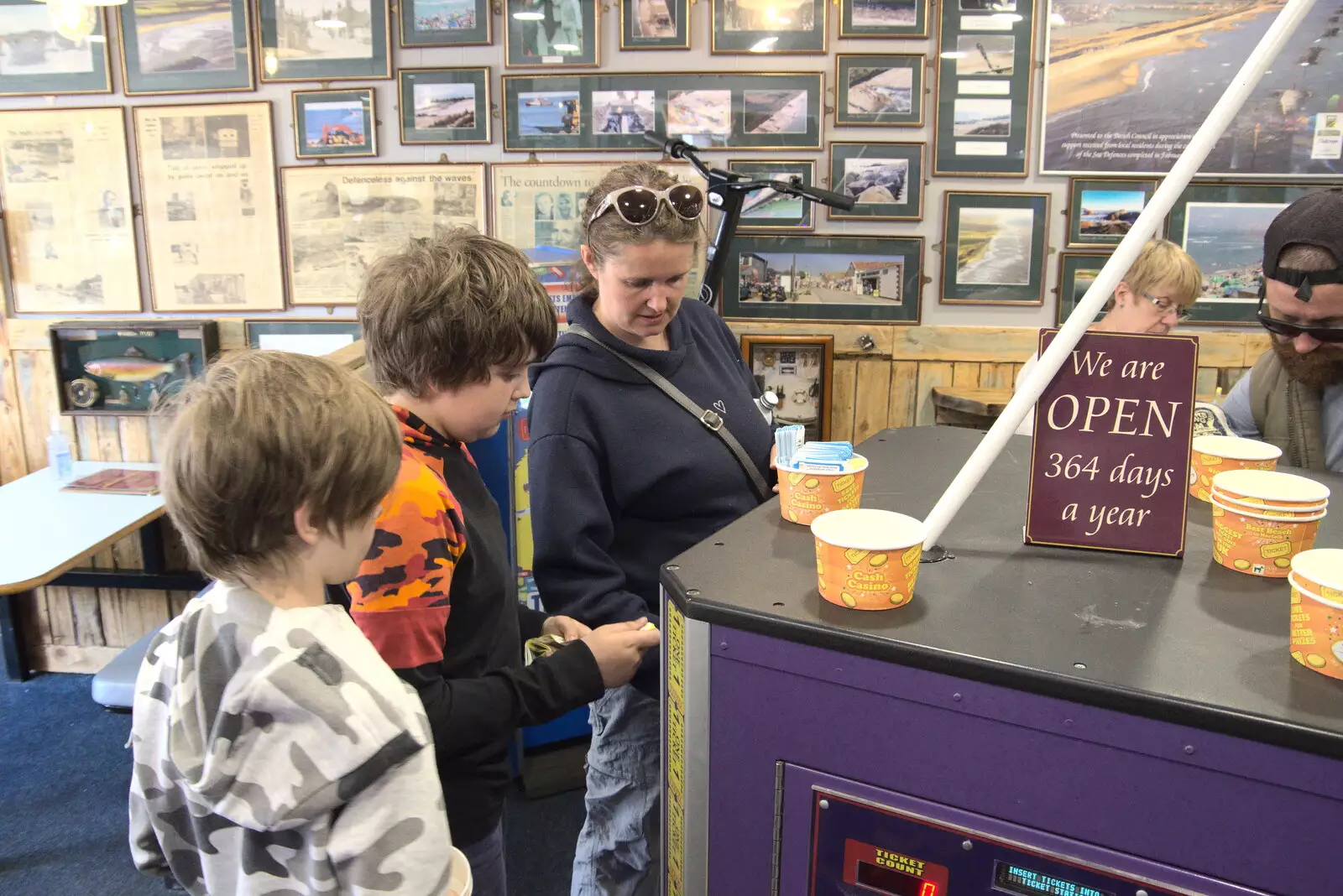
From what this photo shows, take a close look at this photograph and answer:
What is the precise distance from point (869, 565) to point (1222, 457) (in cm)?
67

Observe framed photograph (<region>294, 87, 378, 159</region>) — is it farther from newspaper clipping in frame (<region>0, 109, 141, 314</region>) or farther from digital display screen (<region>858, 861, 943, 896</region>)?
digital display screen (<region>858, 861, 943, 896</region>)

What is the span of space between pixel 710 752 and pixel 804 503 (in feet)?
1.22

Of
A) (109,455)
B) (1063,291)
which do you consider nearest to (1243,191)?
(1063,291)

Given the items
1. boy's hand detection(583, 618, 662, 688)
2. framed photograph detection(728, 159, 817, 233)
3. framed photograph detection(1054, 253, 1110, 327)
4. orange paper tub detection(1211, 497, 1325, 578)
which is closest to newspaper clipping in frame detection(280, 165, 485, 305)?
framed photograph detection(728, 159, 817, 233)

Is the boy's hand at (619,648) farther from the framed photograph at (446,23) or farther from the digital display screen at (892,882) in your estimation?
the framed photograph at (446,23)

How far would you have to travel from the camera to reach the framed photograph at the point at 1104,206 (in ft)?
10.6

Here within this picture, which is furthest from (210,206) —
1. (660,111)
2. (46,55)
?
(660,111)

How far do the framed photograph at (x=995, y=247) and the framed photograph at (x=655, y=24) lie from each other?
1091 millimetres

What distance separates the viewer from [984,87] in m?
3.19

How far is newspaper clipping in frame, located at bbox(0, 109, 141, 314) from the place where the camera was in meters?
3.55

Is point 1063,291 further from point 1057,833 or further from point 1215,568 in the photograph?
point 1057,833

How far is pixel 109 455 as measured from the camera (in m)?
3.75

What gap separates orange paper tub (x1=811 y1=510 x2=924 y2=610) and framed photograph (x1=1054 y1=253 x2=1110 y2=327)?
259 centimetres

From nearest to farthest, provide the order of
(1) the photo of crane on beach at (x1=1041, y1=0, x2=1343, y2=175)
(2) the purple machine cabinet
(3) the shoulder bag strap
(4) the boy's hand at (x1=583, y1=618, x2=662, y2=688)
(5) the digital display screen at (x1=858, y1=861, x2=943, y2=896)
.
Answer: (2) the purple machine cabinet < (5) the digital display screen at (x1=858, y1=861, x2=943, y2=896) < (4) the boy's hand at (x1=583, y1=618, x2=662, y2=688) < (3) the shoulder bag strap < (1) the photo of crane on beach at (x1=1041, y1=0, x2=1343, y2=175)
